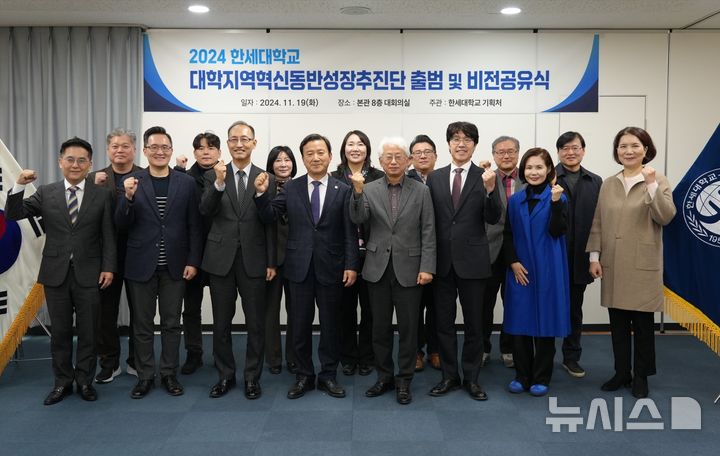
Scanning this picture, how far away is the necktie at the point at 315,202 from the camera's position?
3582 millimetres

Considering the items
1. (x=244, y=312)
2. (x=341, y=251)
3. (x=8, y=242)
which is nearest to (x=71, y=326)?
(x=8, y=242)

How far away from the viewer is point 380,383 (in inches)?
147

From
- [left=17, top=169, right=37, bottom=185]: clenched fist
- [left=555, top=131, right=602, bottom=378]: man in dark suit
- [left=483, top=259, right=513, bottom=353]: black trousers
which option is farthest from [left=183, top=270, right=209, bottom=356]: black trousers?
[left=555, top=131, right=602, bottom=378]: man in dark suit

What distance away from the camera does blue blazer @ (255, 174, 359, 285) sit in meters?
3.55

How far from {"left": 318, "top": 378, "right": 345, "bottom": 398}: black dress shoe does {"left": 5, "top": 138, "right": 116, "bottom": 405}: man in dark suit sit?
4.76ft

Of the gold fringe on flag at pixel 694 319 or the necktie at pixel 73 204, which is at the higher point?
the necktie at pixel 73 204

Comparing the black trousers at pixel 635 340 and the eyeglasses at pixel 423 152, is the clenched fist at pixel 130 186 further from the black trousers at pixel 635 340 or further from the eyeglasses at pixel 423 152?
the black trousers at pixel 635 340

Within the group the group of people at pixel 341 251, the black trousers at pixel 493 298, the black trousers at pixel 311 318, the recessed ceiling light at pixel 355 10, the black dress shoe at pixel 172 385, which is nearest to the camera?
the group of people at pixel 341 251

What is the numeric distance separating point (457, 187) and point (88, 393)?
2695 mm

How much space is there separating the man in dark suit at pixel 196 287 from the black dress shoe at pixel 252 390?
737 mm

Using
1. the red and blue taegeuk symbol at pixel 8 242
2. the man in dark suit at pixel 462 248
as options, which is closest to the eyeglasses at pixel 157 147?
the red and blue taegeuk symbol at pixel 8 242

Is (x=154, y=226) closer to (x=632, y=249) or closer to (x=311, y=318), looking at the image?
(x=311, y=318)

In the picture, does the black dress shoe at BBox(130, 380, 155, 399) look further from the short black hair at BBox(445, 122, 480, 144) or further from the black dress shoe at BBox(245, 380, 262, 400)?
the short black hair at BBox(445, 122, 480, 144)

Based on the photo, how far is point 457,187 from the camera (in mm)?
3617
